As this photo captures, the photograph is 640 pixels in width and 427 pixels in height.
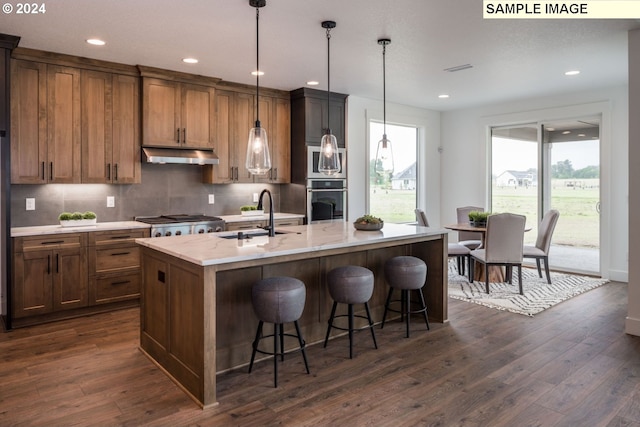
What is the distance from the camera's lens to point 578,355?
3443mm

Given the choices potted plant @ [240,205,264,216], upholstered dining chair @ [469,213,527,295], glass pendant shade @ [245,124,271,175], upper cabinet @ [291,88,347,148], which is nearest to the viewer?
glass pendant shade @ [245,124,271,175]

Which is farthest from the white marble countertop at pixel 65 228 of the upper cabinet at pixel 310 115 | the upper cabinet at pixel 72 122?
Answer: the upper cabinet at pixel 310 115

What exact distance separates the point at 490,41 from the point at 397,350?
115 inches

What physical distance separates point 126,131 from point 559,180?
614cm

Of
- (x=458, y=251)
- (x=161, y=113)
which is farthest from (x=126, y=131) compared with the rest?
(x=458, y=251)

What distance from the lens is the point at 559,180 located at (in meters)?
6.84

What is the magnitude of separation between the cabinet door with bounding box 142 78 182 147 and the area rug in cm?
379

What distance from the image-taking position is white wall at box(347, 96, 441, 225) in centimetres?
683

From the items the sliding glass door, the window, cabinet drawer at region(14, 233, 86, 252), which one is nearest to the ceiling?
the sliding glass door

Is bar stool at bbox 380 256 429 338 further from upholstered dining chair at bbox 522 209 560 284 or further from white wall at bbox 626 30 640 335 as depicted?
upholstered dining chair at bbox 522 209 560 284

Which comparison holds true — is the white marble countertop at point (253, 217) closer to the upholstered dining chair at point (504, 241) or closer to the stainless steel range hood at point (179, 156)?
the stainless steel range hood at point (179, 156)

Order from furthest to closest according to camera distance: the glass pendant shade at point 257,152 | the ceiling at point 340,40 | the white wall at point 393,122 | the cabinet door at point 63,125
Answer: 1. the white wall at point 393,122
2. the cabinet door at point 63,125
3. the ceiling at point 340,40
4. the glass pendant shade at point 257,152

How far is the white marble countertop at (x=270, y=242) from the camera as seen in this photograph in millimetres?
2779

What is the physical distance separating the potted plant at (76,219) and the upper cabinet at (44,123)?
0.35 meters
